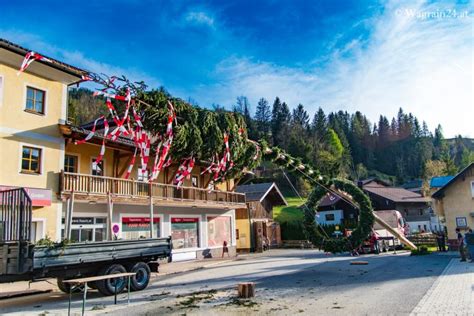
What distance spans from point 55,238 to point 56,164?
133 inches

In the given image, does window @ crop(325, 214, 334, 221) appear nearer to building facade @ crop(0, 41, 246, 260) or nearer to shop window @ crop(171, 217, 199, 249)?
shop window @ crop(171, 217, 199, 249)

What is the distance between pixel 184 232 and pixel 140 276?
42.8 feet

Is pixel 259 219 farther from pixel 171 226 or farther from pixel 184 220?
pixel 171 226

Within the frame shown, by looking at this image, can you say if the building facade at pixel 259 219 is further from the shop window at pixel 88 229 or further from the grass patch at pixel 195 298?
the grass patch at pixel 195 298

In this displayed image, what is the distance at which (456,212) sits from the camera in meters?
27.9

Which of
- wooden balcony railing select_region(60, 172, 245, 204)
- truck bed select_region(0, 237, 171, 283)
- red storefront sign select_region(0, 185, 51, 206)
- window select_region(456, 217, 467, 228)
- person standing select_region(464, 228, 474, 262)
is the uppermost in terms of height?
wooden balcony railing select_region(60, 172, 245, 204)

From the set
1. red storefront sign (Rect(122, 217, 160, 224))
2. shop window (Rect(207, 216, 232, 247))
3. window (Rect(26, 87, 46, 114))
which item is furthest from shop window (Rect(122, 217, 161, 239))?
window (Rect(26, 87, 46, 114))

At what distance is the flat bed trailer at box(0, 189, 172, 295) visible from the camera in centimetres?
962

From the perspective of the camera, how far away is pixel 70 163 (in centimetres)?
1995

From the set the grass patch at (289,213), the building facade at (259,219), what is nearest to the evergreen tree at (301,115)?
the grass patch at (289,213)

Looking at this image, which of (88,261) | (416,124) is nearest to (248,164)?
(88,261)

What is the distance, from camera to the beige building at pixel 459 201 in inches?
1080

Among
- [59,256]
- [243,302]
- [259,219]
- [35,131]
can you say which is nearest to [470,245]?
[243,302]

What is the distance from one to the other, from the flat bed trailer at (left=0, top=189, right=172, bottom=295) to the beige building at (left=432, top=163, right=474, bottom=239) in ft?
76.0
